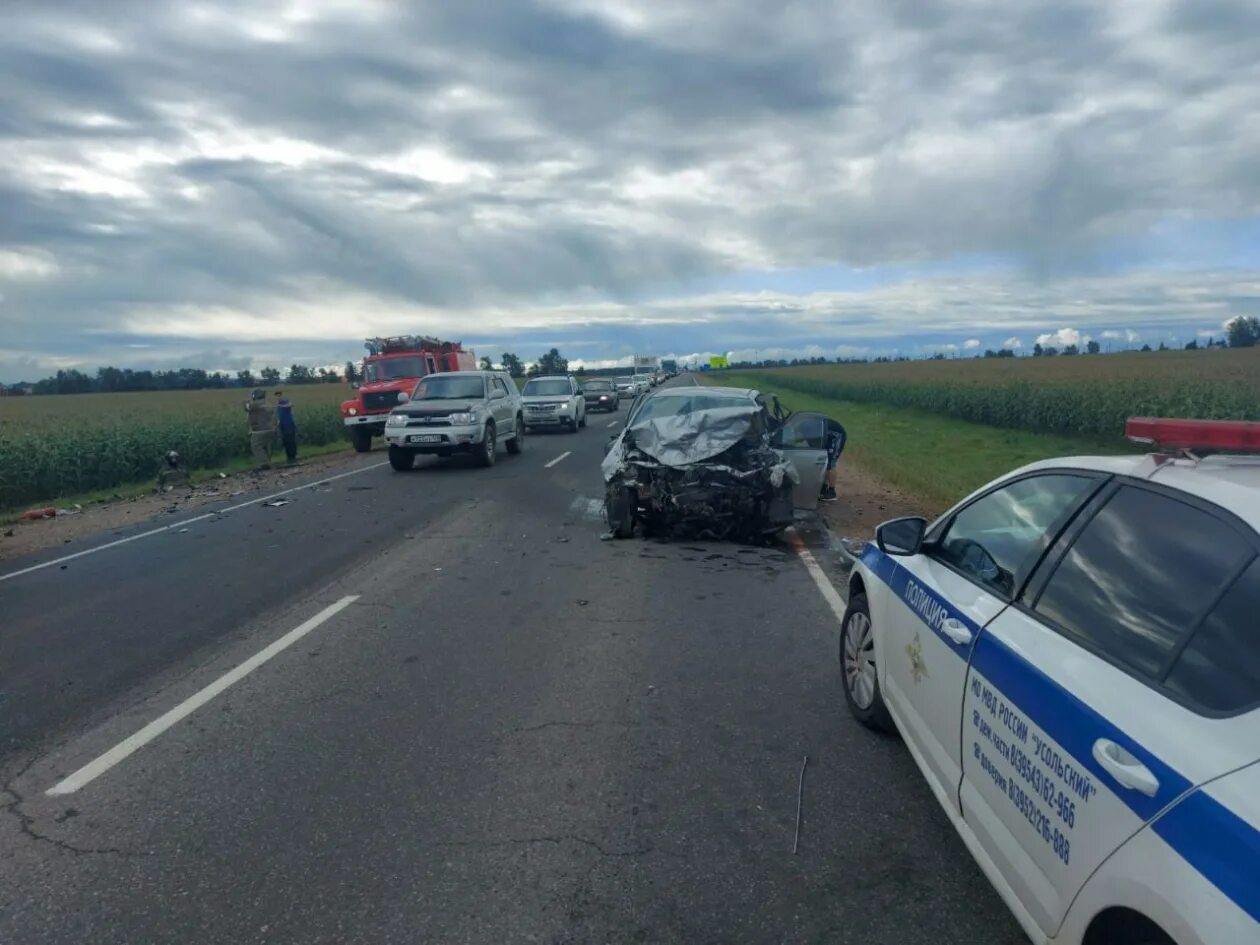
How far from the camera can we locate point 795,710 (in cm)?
524

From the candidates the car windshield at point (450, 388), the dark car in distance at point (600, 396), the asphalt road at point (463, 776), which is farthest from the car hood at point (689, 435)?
the dark car in distance at point (600, 396)

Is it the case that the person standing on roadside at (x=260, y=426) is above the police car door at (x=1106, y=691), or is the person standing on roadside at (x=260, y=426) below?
below

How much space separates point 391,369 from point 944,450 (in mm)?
14747

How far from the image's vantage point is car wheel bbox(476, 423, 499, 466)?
1909cm

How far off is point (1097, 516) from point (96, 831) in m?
4.07

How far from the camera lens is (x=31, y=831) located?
400 centimetres

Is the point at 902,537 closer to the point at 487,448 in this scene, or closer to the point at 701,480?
the point at 701,480

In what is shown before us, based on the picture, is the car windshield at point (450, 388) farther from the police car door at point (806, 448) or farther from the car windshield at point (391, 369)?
the police car door at point (806, 448)

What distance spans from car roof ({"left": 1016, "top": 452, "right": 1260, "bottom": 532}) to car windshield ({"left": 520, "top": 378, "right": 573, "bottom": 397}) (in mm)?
27341

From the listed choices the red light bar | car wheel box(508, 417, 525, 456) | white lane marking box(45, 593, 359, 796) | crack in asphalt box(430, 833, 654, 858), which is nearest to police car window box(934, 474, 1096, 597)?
the red light bar

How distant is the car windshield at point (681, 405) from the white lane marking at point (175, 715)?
5253mm

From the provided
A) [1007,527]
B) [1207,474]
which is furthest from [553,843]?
[1207,474]

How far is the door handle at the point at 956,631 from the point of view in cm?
332

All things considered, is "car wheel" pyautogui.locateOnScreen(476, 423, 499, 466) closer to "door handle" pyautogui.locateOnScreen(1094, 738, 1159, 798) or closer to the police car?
the police car
